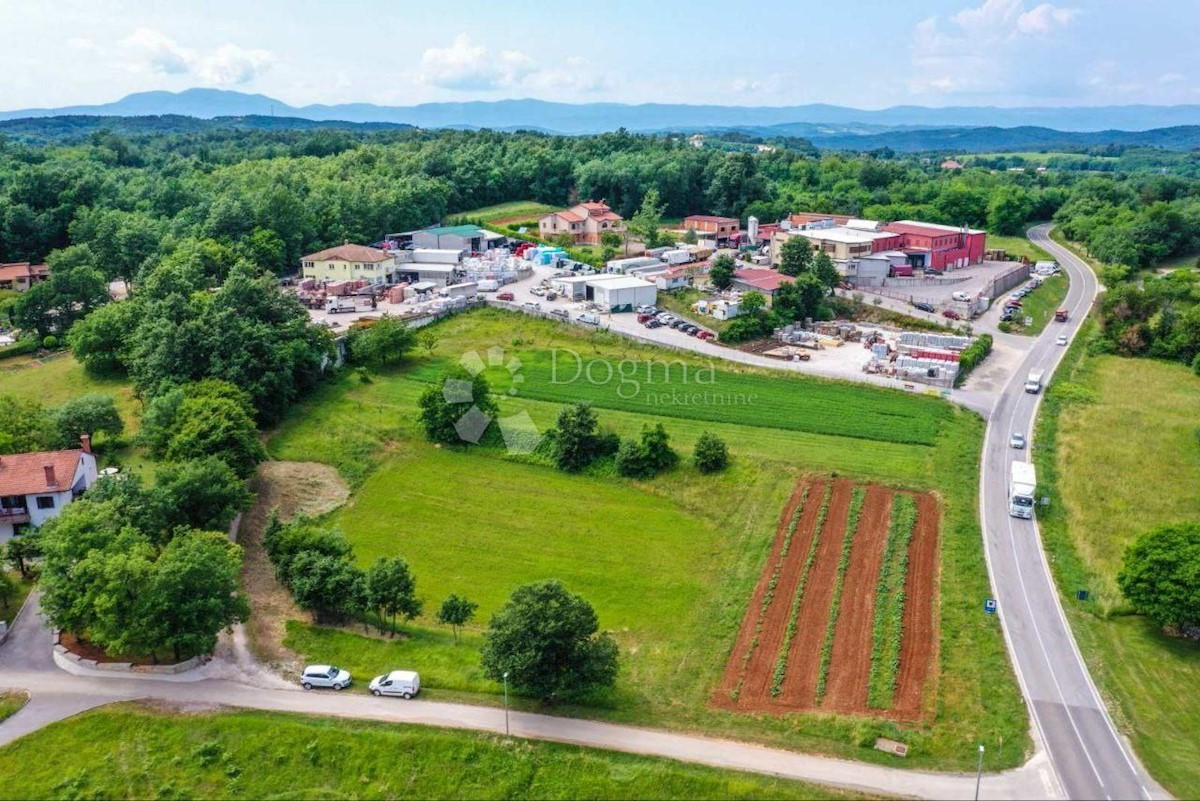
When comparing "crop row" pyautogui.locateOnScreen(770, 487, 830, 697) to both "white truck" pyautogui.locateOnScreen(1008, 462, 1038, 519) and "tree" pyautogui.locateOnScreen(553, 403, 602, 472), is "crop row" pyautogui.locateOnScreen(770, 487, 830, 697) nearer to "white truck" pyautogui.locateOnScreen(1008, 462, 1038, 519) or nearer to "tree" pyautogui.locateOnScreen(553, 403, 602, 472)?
"white truck" pyautogui.locateOnScreen(1008, 462, 1038, 519)

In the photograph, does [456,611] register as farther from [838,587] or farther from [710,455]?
[710,455]

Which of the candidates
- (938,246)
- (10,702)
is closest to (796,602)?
(10,702)

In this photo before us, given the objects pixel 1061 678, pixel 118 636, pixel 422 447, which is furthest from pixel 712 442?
pixel 118 636

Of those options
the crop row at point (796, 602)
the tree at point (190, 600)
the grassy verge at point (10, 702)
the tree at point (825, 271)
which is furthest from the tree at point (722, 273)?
the grassy verge at point (10, 702)

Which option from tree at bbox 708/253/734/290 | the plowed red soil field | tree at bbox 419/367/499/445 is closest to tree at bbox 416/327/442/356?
tree at bbox 419/367/499/445

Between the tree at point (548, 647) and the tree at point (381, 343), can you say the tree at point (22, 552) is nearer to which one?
the tree at point (548, 647)
